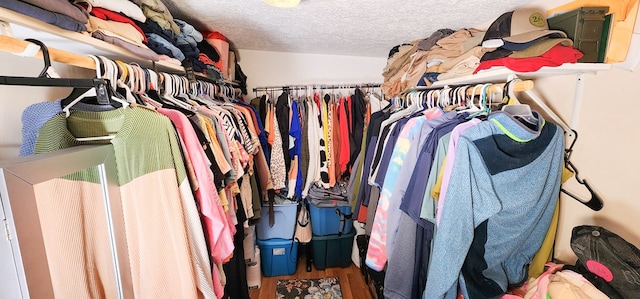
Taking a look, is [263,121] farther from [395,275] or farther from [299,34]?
[395,275]

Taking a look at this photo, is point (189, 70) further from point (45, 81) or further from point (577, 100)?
point (577, 100)

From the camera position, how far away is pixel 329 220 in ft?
7.02

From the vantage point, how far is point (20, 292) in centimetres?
38

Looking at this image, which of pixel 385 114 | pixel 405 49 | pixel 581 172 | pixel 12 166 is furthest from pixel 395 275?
pixel 405 49

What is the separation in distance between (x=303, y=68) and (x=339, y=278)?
1842mm

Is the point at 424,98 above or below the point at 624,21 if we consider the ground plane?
below

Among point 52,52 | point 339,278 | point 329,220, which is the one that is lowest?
point 339,278

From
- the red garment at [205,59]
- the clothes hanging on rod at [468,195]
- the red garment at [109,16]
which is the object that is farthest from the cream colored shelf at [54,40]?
the clothes hanging on rod at [468,195]

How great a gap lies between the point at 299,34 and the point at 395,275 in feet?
4.77

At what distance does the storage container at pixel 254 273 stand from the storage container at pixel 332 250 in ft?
1.54

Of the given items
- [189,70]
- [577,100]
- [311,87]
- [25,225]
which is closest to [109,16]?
[189,70]

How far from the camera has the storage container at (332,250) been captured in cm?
216

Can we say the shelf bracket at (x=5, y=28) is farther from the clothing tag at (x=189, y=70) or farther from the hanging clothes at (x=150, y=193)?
the clothing tag at (x=189, y=70)

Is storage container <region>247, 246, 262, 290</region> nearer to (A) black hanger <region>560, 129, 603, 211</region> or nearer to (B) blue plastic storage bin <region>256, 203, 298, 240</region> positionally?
(B) blue plastic storage bin <region>256, 203, 298, 240</region>
